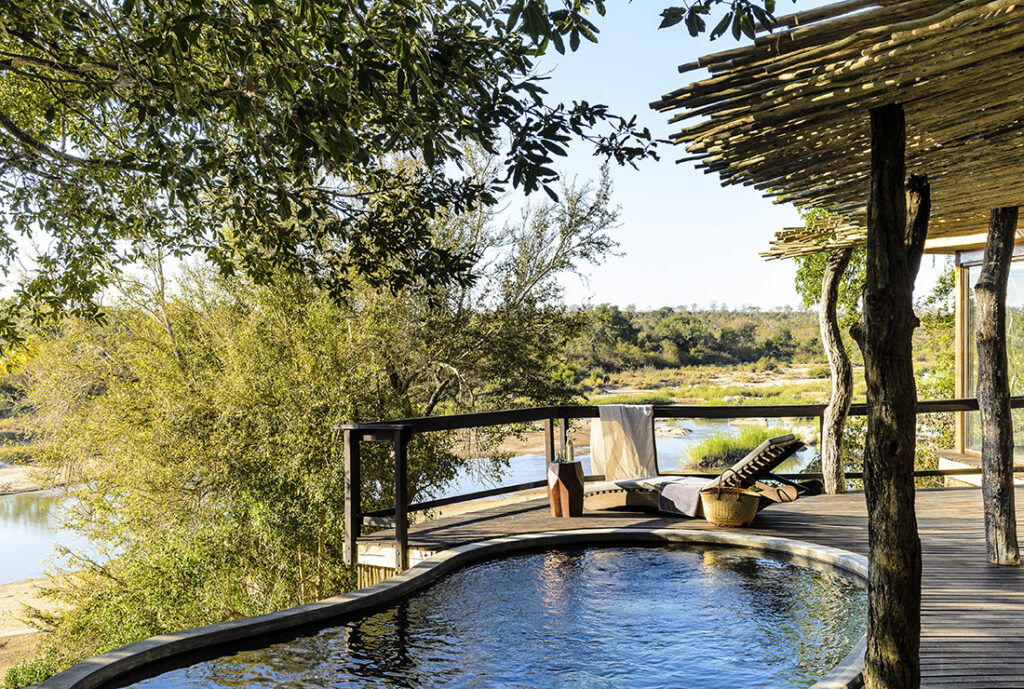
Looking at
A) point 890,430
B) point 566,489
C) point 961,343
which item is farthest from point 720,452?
point 890,430

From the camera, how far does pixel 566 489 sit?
7.49 meters

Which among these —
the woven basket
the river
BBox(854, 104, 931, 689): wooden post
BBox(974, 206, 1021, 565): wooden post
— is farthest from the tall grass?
BBox(854, 104, 931, 689): wooden post

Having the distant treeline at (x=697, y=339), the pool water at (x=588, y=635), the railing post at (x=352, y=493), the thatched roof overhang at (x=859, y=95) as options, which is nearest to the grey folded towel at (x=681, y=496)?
the pool water at (x=588, y=635)

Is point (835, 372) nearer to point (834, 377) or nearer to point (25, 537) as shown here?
point (834, 377)

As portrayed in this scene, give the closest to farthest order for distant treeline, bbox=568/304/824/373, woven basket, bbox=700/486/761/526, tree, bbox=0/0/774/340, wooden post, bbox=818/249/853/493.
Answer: tree, bbox=0/0/774/340
woven basket, bbox=700/486/761/526
wooden post, bbox=818/249/853/493
distant treeline, bbox=568/304/824/373

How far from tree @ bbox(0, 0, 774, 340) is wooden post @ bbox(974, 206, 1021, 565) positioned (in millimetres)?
2759

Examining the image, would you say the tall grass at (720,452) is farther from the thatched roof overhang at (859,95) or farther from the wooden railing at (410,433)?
the thatched roof overhang at (859,95)

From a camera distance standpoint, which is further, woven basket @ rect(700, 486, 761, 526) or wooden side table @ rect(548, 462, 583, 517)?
wooden side table @ rect(548, 462, 583, 517)

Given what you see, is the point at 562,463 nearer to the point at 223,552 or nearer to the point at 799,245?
the point at 799,245

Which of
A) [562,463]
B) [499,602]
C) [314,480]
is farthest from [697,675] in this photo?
[314,480]

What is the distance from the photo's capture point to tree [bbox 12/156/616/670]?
10977mm

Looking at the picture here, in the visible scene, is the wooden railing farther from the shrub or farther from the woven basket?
the shrub

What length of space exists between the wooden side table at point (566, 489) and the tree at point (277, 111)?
105 inches

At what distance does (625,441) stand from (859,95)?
233 inches
